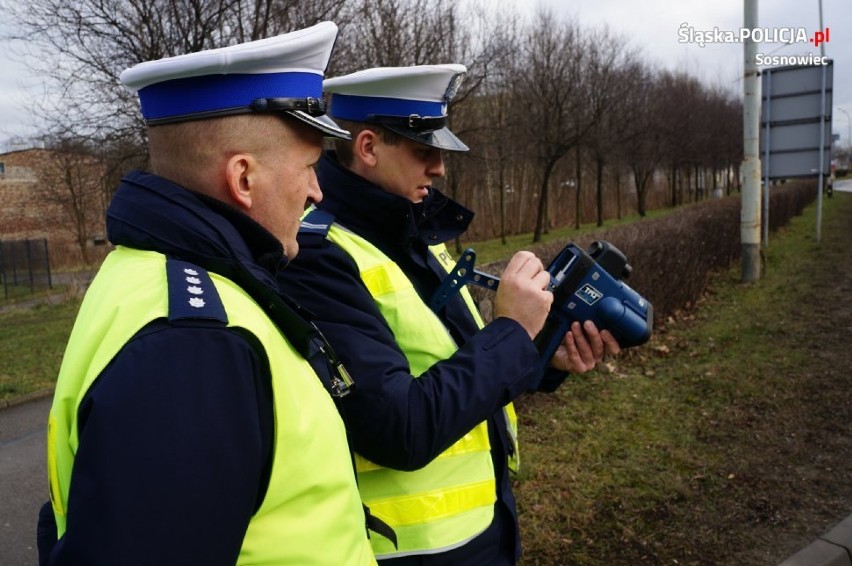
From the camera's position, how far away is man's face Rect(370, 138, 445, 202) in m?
2.03

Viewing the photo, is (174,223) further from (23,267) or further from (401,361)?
(23,267)

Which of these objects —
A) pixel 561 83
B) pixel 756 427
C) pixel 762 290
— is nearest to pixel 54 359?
pixel 756 427

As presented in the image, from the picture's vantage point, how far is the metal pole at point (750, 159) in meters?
11.1

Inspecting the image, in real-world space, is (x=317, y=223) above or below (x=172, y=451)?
above

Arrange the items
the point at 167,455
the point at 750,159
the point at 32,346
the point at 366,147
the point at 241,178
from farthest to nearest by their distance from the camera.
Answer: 1. the point at 750,159
2. the point at 32,346
3. the point at 366,147
4. the point at 241,178
5. the point at 167,455

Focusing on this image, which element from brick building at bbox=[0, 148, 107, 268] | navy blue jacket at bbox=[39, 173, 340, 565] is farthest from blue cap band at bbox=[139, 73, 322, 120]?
brick building at bbox=[0, 148, 107, 268]

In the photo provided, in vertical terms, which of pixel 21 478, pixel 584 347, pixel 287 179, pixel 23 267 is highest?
pixel 287 179

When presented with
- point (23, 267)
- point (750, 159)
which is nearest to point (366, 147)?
point (750, 159)

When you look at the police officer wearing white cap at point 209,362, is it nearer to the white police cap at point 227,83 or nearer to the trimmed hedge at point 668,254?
the white police cap at point 227,83

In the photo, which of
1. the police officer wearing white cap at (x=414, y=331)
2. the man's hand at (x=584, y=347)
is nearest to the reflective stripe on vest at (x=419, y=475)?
the police officer wearing white cap at (x=414, y=331)

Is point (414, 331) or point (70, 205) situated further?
point (70, 205)

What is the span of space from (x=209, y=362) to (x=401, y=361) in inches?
30.5

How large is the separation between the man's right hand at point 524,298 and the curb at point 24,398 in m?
7.49

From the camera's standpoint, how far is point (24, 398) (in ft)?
25.2
